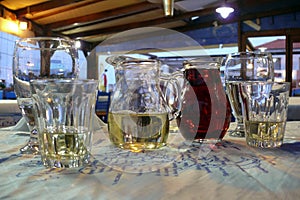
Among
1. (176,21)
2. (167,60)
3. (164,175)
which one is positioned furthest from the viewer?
(176,21)

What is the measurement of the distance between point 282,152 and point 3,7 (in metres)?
4.97

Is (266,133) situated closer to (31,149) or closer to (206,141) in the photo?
Answer: (206,141)

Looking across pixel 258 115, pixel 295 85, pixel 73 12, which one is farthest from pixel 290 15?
pixel 258 115

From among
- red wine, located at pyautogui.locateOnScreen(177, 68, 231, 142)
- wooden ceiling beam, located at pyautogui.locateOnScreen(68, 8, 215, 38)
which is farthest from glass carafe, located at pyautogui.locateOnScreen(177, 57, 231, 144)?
wooden ceiling beam, located at pyautogui.locateOnScreen(68, 8, 215, 38)

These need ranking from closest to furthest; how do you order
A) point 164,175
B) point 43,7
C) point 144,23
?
point 164,175 < point 43,7 < point 144,23

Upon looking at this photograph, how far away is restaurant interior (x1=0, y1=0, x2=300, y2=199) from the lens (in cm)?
35

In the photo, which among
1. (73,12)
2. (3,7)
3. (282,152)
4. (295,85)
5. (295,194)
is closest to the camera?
(295,194)

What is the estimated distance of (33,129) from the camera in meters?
0.60

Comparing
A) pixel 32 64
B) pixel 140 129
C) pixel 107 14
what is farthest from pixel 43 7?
pixel 140 129

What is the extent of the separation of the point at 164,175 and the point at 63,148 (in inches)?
5.4

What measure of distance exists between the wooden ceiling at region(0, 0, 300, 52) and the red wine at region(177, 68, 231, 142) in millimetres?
4358

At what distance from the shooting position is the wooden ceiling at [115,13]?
5014 millimetres

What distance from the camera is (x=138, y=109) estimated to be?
0.58 meters

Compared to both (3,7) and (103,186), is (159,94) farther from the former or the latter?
(3,7)
